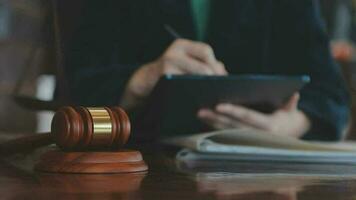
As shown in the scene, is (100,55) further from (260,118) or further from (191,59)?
(260,118)

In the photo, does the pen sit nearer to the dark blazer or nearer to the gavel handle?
the dark blazer

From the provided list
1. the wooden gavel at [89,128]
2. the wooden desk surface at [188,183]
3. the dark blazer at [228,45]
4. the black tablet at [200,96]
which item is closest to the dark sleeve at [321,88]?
the dark blazer at [228,45]

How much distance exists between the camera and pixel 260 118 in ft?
3.10

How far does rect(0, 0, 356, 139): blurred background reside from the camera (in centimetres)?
89

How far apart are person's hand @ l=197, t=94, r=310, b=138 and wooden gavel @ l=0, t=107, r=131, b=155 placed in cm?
40

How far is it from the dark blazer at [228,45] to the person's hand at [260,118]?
1.0 inches

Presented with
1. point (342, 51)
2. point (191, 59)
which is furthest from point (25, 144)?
point (342, 51)

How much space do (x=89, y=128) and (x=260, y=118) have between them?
502 millimetres

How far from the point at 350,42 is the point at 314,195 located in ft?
2.67

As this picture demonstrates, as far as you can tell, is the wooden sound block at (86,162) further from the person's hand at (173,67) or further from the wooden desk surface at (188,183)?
the person's hand at (173,67)

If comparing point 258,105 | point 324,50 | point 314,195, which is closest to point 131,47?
point 258,105

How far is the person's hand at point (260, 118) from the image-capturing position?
90 centimetres

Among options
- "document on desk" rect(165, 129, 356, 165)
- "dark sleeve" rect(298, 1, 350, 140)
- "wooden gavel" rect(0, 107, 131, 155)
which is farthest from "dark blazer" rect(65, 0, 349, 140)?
"wooden gavel" rect(0, 107, 131, 155)

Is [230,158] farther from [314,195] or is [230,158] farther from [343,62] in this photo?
[343,62]
